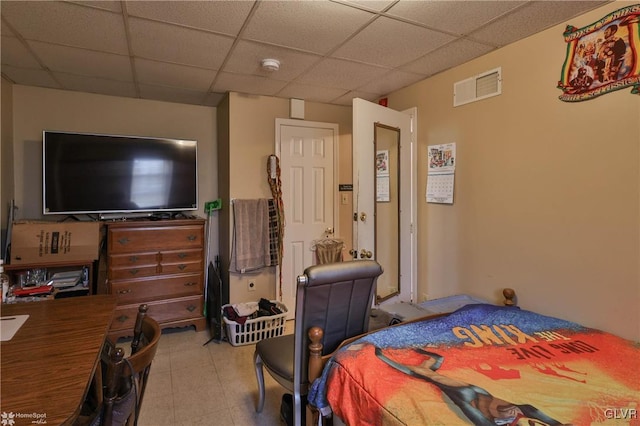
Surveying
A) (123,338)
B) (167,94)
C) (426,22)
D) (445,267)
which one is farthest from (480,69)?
(123,338)

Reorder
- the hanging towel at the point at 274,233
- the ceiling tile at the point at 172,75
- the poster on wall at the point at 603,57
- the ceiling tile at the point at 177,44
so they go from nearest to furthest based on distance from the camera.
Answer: the poster on wall at the point at 603,57 → the ceiling tile at the point at 177,44 → the ceiling tile at the point at 172,75 → the hanging towel at the point at 274,233

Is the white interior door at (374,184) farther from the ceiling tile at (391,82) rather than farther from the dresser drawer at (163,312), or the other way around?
the dresser drawer at (163,312)

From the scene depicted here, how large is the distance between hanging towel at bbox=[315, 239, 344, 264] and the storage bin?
0.79 m

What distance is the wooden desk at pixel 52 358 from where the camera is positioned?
34.0 inches

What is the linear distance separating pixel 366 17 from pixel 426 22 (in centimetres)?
37

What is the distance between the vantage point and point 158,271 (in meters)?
3.12

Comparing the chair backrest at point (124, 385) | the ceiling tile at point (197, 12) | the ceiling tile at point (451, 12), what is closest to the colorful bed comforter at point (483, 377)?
the chair backrest at point (124, 385)

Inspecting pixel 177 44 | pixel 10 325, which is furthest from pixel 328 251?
pixel 10 325

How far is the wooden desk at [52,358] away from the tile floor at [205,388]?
0.89 metres

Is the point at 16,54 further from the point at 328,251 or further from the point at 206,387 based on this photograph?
the point at 328,251

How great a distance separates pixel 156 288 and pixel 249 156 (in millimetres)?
1541

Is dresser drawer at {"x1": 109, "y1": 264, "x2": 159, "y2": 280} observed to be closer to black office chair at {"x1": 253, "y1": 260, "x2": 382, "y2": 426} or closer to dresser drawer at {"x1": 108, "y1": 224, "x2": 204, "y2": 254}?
dresser drawer at {"x1": 108, "y1": 224, "x2": 204, "y2": 254}

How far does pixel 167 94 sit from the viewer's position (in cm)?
333

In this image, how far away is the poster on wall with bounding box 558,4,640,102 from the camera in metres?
1.72
